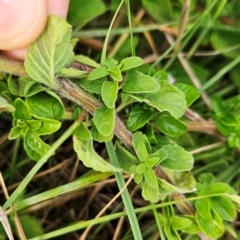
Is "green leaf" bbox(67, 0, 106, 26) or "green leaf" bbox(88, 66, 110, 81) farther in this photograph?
"green leaf" bbox(67, 0, 106, 26)

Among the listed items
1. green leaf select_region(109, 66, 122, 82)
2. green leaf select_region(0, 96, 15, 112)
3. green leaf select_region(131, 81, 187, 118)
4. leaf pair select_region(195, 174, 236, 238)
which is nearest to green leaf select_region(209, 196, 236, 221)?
leaf pair select_region(195, 174, 236, 238)

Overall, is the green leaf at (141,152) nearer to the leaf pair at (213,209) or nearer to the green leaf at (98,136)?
the green leaf at (98,136)

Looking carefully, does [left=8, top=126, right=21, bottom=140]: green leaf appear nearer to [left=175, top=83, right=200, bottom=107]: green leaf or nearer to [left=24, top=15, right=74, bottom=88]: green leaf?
[left=24, top=15, right=74, bottom=88]: green leaf

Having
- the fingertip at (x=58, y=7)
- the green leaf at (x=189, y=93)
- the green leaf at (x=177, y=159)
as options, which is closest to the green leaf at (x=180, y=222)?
the green leaf at (x=177, y=159)

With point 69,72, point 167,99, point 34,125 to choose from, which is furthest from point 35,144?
point 167,99

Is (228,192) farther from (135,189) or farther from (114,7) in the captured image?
(114,7)

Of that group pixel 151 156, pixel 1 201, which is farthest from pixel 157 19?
pixel 1 201

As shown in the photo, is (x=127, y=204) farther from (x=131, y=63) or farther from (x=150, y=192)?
(x=131, y=63)
